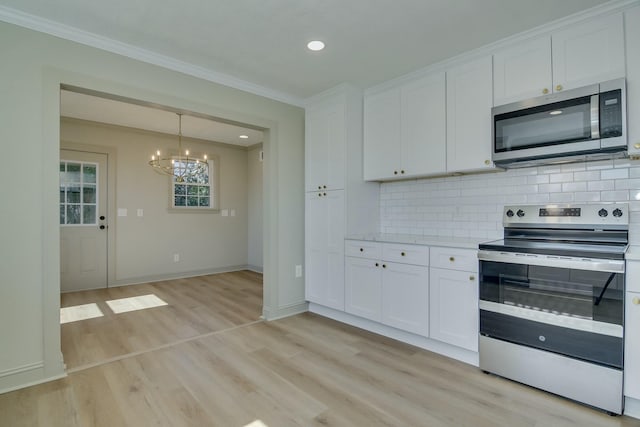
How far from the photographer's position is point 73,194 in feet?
15.8

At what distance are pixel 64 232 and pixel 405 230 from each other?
4.65 metres

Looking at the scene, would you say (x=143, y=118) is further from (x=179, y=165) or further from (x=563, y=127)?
(x=563, y=127)

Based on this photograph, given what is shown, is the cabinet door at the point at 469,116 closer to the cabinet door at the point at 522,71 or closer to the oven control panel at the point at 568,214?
the cabinet door at the point at 522,71

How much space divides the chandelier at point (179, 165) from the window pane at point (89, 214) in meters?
1.05

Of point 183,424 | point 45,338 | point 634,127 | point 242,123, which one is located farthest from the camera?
point 242,123

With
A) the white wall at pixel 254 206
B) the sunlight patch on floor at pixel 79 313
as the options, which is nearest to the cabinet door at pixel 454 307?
the sunlight patch on floor at pixel 79 313

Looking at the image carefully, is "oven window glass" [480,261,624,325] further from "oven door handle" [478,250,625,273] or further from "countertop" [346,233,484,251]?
"countertop" [346,233,484,251]

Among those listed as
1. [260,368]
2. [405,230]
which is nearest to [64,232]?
[260,368]

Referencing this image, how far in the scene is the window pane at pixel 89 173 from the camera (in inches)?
192

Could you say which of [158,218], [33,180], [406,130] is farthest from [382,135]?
[158,218]

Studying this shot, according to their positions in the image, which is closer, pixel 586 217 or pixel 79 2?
pixel 79 2

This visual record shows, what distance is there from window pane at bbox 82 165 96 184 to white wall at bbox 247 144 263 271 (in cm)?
253

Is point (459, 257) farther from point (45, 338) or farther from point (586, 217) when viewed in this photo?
point (45, 338)

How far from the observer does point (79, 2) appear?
2.09m
